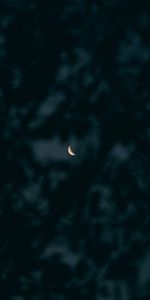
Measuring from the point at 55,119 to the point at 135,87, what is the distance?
75 cm

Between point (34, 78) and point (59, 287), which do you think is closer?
point (59, 287)

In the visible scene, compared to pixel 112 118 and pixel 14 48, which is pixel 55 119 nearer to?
pixel 112 118

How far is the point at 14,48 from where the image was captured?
3.41m

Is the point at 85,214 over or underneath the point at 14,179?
underneath

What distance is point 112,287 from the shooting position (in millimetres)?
3094

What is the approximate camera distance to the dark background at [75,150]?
3111 millimetres

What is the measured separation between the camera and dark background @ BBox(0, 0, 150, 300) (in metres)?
3.11

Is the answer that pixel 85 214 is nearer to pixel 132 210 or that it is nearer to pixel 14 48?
pixel 132 210

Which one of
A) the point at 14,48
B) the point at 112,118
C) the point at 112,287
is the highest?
the point at 14,48

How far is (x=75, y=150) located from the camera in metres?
3.20

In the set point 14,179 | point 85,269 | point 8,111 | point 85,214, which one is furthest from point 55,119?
point 85,269

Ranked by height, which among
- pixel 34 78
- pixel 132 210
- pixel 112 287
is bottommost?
pixel 112 287

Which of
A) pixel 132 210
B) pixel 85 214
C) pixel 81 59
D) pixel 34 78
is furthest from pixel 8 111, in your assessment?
pixel 132 210

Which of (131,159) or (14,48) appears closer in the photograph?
(131,159)
